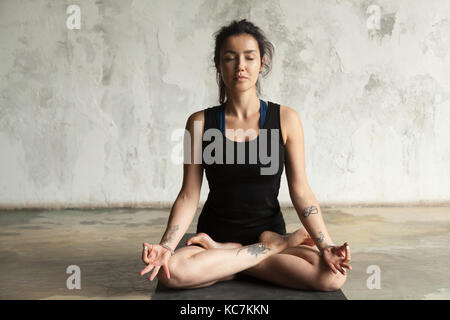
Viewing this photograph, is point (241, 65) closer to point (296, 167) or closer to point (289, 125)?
point (289, 125)

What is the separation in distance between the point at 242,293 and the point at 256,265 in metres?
0.16

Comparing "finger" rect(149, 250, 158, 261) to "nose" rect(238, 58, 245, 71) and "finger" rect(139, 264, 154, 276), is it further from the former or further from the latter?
"nose" rect(238, 58, 245, 71)

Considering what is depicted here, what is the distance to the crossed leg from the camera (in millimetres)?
1763

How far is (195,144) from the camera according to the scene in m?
2.02

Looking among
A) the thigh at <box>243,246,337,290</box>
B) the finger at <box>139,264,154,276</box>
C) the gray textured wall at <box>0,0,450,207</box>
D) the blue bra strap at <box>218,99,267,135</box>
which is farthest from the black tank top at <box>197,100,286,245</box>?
the gray textured wall at <box>0,0,450,207</box>

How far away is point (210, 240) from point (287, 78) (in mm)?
2751

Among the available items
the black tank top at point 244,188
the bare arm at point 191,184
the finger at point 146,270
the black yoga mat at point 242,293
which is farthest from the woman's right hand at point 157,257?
the black tank top at point 244,188

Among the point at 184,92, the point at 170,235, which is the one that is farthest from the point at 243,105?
the point at 184,92

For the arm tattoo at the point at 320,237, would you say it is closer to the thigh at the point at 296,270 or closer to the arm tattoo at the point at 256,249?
the thigh at the point at 296,270

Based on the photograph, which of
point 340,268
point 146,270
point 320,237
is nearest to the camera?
point 146,270

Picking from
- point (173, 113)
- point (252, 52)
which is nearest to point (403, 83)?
point (173, 113)

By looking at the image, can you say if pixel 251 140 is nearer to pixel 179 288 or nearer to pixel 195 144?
pixel 195 144

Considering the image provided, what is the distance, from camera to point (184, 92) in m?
4.38

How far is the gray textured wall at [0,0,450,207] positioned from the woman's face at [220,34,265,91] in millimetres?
2463
